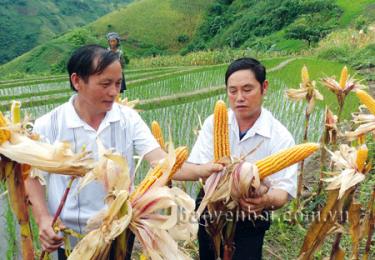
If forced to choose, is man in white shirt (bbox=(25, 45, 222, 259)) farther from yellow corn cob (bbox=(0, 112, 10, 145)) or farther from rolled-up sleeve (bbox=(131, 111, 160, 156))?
yellow corn cob (bbox=(0, 112, 10, 145))

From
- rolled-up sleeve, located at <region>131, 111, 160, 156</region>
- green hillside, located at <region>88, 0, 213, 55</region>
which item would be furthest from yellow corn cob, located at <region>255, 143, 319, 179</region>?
green hillside, located at <region>88, 0, 213, 55</region>

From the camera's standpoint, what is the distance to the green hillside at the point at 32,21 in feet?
162

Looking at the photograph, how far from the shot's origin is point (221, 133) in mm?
1644

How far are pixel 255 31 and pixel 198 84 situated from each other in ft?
79.0

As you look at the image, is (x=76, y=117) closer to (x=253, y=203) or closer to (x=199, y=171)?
(x=199, y=171)

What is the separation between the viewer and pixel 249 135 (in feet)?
6.11

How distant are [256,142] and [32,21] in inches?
2226

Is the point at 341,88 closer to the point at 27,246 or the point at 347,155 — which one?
the point at 347,155

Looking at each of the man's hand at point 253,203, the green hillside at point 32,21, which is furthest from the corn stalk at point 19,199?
the green hillside at point 32,21

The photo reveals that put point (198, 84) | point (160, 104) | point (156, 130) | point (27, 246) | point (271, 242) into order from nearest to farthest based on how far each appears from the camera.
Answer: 1. point (27, 246)
2. point (156, 130)
3. point (271, 242)
4. point (160, 104)
5. point (198, 84)

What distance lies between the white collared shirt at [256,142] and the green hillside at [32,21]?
49.3 metres

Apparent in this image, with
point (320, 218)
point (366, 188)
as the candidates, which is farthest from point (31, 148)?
point (366, 188)

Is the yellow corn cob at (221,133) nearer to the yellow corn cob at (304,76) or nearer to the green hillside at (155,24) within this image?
the yellow corn cob at (304,76)

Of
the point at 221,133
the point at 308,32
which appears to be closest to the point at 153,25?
the point at 308,32
